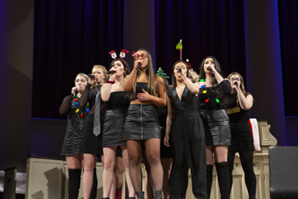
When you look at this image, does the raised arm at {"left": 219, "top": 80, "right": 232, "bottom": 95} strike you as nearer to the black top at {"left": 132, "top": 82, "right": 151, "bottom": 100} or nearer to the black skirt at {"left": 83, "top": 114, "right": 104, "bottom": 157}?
the black top at {"left": 132, "top": 82, "right": 151, "bottom": 100}

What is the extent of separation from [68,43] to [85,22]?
63 cm

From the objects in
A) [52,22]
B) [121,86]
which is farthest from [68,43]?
[121,86]

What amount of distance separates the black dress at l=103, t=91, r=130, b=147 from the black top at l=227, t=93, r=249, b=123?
1196mm

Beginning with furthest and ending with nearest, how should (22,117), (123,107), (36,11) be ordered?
(36,11) → (22,117) → (123,107)

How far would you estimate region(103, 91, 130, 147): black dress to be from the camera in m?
3.55

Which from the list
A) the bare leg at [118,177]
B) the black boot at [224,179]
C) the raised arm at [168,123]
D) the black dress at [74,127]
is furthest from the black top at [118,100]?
the black boot at [224,179]

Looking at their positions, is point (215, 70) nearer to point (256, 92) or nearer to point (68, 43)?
point (256, 92)

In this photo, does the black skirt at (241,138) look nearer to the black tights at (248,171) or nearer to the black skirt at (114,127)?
the black tights at (248,171)

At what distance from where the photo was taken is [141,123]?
3.28 meters

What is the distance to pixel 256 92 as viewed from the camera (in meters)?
6.65

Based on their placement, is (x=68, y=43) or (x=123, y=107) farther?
(x=68, y=43)

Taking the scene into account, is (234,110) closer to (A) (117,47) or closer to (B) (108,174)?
(B) (108,174)

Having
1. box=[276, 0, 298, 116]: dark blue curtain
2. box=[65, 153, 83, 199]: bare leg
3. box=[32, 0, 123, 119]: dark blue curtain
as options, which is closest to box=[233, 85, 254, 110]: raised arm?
box=[65, 153, 83, 199]: bare leg

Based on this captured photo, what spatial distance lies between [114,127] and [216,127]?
1.03 meters
